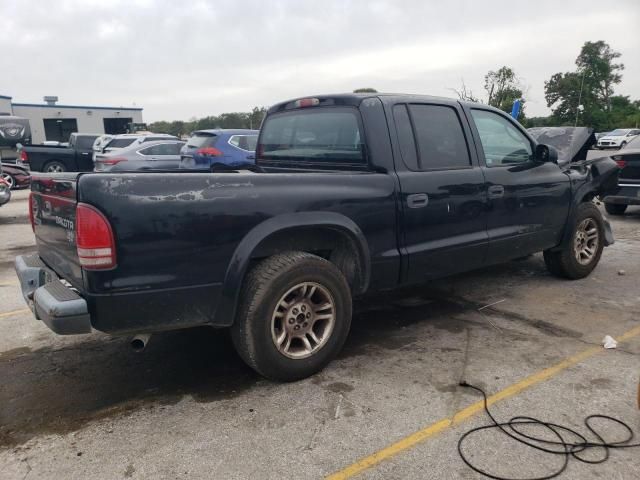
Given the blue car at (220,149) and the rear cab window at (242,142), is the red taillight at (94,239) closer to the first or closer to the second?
the blue car at (220,149)

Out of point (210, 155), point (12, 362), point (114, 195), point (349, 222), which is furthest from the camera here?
point (210, 155)

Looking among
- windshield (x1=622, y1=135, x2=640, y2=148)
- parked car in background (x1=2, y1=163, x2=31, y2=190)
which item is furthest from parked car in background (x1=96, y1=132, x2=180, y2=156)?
windshield (x1=622, y1=135, x2=640, y2=148)

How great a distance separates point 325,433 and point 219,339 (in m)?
1.64

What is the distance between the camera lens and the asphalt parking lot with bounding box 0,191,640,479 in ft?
8.34

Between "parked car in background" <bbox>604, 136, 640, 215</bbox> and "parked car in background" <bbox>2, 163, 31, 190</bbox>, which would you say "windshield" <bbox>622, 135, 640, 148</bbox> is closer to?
"parked car in background" <bbox>604, 136, 640, 215</bbox>

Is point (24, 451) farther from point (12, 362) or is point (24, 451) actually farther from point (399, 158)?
point (399, 158)

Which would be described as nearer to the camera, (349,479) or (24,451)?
(349,479)

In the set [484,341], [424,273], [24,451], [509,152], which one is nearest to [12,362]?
[24,451]

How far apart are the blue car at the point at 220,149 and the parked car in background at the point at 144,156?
2227 mm

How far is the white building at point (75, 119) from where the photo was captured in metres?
41.4

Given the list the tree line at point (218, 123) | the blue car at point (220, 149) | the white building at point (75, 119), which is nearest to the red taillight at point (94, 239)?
the blue car at point (220, 149)

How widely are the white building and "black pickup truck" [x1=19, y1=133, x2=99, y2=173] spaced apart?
76.1 ft

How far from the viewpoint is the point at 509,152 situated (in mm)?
4703

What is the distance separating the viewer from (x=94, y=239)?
264cm
